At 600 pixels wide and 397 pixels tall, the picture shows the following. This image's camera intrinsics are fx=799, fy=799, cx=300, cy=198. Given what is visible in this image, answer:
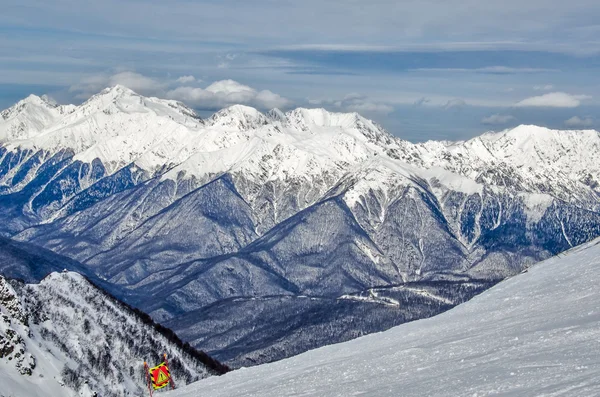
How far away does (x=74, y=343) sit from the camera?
15975cm

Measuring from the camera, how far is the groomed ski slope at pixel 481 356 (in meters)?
47.0

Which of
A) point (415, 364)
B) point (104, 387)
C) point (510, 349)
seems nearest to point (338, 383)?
point (415, 364)

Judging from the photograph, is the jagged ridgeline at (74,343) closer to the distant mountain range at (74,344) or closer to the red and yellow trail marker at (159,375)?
the distant mountain range at (74,344)

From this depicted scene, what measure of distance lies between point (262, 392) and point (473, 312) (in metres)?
29.3

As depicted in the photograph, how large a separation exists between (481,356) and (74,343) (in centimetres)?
11898

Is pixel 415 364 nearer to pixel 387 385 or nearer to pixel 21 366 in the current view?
pixel 387 385

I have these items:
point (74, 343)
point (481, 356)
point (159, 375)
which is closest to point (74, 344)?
point (74, 343)

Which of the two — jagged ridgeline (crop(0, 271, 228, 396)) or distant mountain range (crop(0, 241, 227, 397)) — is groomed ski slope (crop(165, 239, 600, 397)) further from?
jagged ridgeline (crop(0, 271, 228, 396))

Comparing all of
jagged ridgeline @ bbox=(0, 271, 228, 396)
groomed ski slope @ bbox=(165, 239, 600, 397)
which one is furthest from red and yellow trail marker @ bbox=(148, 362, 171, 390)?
jagged ridgeline @ bbox=(0, 271, 228, 396)

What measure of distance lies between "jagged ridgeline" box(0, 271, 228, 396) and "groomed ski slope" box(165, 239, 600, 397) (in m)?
41.6

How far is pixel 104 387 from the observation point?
151125mm

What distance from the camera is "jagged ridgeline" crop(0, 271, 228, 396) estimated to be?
419 feet

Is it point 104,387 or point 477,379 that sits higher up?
point 477,379

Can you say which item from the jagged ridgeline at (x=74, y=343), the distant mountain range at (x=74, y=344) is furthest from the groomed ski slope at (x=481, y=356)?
the jagged ridgeline at (x=74, y=343)
